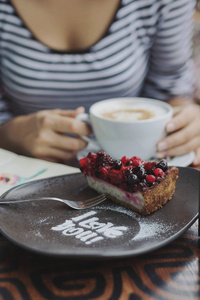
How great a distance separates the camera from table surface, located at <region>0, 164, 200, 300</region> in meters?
0.45

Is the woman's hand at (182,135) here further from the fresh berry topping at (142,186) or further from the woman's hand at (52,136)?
the fresh berry topping at (142,186)

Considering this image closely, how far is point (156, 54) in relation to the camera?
1.48 meters

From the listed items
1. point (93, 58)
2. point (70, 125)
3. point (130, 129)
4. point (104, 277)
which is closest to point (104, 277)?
point (104, 277)

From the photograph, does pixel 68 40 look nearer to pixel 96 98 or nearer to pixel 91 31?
pixel 91 31

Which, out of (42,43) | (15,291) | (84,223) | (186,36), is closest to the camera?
(15,291)

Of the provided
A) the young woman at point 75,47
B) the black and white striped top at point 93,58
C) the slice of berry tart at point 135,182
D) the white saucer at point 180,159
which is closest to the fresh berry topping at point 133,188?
the slice of berry tart at point 135,182

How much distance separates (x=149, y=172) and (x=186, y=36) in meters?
1.00

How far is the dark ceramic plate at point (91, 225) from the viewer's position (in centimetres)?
49

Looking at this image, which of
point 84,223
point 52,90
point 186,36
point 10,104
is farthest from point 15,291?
point 186,36

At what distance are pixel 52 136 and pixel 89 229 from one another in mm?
565

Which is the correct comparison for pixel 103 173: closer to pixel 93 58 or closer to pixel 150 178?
pixel 150 178

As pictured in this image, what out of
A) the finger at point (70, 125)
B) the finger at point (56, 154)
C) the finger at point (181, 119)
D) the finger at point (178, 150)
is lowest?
the finger at point (56, 154)

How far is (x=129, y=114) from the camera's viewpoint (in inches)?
38.7

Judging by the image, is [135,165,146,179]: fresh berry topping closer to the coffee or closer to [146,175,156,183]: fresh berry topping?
[146,175,156,183]: fresh berry topping
